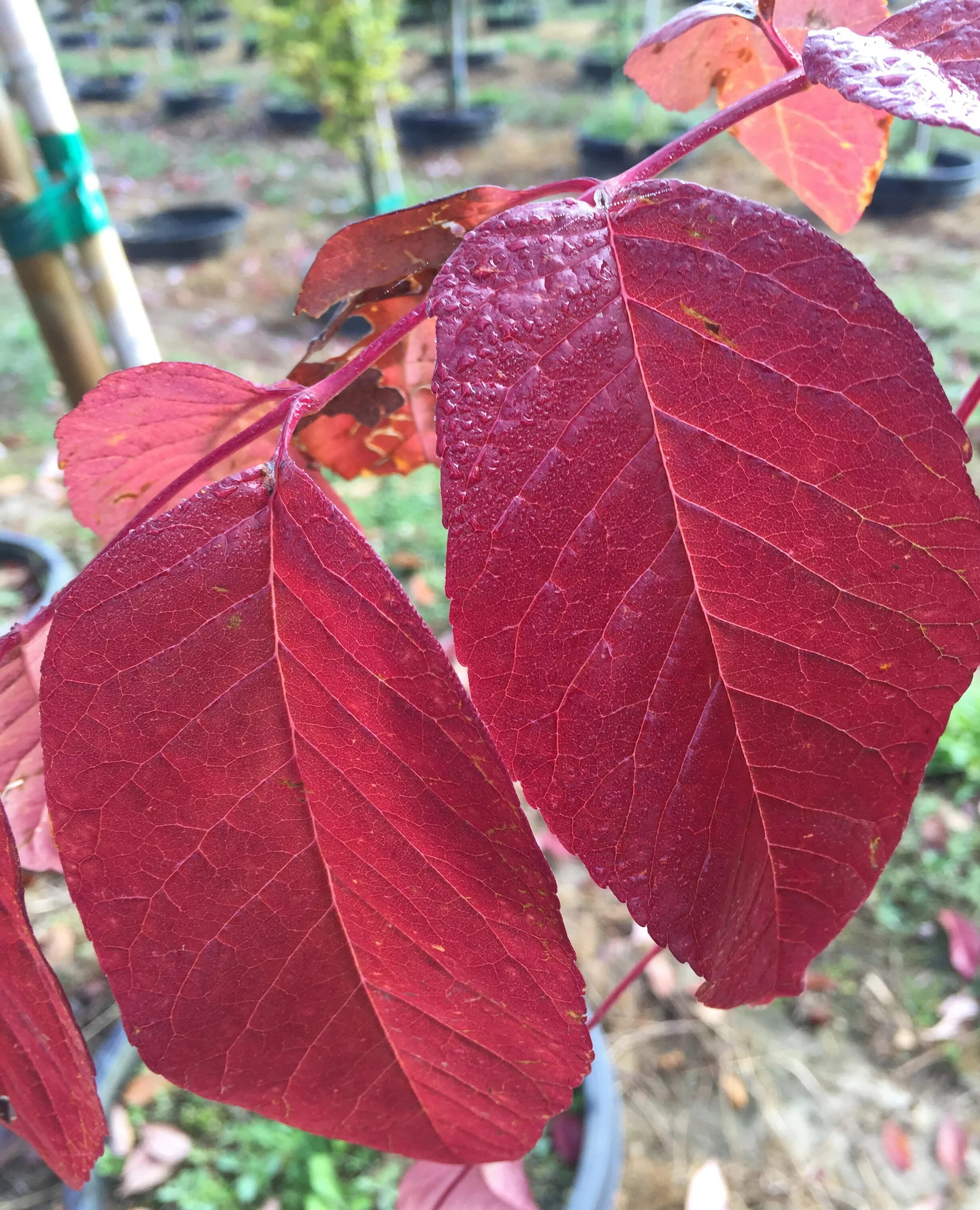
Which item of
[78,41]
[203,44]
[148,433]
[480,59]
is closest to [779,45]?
[148,433]

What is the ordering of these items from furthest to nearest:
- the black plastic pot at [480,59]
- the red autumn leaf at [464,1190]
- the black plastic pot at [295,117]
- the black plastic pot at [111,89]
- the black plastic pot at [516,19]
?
1. the black plastic pot at [516,19]
2. the black plastic pot at [480,59]
3. the black plastic pot at [111,89]
4. the black plastic pot at [295,117]
5. the red autumn leaf at [464,1190]

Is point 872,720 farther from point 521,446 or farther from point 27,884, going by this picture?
point 27,884

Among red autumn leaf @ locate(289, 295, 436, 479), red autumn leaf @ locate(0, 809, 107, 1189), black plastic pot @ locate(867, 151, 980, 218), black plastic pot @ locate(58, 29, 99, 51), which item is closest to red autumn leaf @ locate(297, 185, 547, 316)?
red autumn leaf @ locate(289, 295, 436, 479)

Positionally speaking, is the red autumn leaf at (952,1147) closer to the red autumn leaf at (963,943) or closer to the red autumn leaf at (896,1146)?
the red autumn leaf at (896,1146)

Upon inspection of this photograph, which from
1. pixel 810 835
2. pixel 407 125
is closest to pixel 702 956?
pixel 810 835

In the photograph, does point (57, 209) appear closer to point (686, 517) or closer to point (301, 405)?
point (301, 405)

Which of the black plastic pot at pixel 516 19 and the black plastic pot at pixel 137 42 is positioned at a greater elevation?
the black plastic pot at pixel 137 42

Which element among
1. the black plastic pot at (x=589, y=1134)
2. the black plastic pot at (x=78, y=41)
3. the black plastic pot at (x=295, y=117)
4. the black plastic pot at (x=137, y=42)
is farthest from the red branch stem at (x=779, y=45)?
the black plastic pot at (x=78, y=41)
